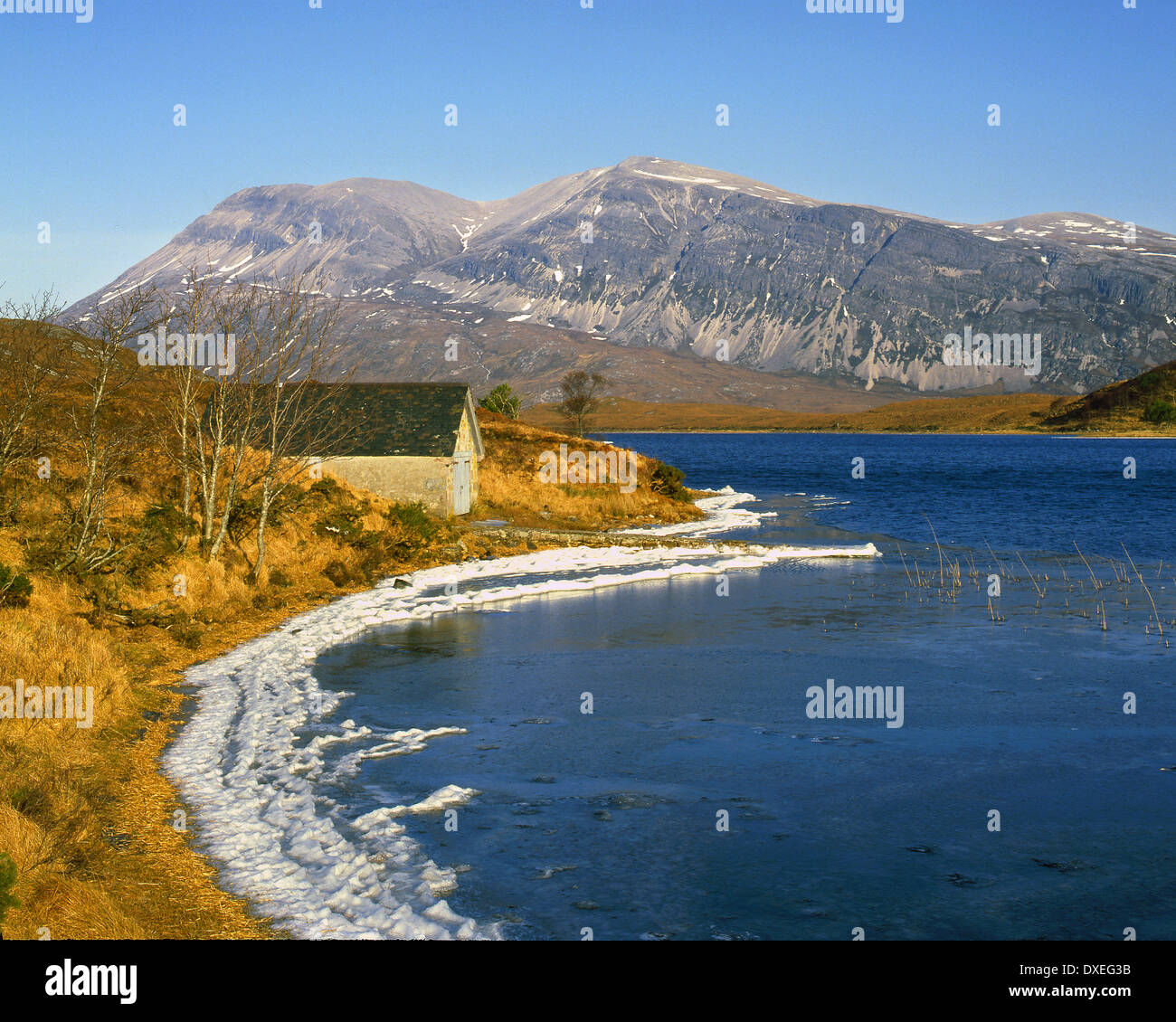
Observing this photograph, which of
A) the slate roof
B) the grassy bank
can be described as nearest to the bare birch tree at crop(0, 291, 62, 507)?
the grassy bank

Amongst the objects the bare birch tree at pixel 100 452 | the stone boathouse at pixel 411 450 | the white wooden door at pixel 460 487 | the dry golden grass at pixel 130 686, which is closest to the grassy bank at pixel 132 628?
the dry golden grass at pixel 130 686

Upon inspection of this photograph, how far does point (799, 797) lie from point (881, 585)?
21.2 m

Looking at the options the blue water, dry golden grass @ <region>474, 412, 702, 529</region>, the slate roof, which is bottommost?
the blue water

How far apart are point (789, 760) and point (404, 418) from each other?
34.9 m

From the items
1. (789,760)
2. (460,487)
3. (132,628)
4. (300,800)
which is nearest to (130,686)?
(132,628)

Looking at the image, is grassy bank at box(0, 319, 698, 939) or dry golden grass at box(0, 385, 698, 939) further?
grassy bank at box(0, 319, 698, 939)

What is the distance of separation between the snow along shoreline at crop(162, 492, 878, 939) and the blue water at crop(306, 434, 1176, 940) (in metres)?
0.41

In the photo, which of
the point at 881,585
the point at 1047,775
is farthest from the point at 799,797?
the point at 881,585

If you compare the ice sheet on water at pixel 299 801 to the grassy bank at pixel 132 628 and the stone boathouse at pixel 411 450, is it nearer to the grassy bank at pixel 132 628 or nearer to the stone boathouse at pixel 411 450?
the grassy bank at pixel 132 628

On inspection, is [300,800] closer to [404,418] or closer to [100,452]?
[100,452]

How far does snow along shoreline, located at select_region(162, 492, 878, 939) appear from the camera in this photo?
1092 centimetres

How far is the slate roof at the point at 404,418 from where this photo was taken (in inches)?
1817

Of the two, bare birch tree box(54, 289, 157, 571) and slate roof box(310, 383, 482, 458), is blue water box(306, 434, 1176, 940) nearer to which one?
bare birch tree box(54, 289, 157, 571)
